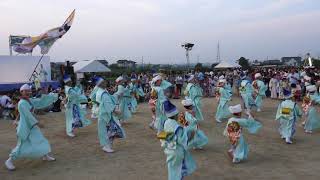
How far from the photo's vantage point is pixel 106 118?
10703mm

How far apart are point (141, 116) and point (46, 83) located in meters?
10.6

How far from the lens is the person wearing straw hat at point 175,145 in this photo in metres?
7.17

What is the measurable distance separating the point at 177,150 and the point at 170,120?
19.5 inches

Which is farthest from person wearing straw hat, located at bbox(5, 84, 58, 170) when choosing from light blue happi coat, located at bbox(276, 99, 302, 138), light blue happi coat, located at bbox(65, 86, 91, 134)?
light blue happi coat, located at bbox(276, 99, 302, 138)

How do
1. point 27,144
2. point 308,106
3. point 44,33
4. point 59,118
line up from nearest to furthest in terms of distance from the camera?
1. point 27,144
2. point 308,106
3. point 59,118
4. point 44,33

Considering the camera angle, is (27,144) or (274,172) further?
(27,144)

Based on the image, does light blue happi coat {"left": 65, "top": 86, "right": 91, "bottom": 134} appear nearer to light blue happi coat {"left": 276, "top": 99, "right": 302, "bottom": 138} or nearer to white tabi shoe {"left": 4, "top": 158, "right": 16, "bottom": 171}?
white tabi shoe {"left": 4, "top": 158, "right": 16, "bottom": 171}

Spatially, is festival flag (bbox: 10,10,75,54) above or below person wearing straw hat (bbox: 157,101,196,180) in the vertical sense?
above

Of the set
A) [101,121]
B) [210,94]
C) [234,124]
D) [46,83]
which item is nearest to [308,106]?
[234,124]

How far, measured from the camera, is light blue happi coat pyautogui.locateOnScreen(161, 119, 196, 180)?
7.16 meters

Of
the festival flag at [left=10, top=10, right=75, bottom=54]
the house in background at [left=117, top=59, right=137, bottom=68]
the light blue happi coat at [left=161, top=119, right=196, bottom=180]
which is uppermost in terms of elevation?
the festival flag at [left=10, top=10, right=75, bottom=54]

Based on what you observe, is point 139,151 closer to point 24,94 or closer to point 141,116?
point 24,94

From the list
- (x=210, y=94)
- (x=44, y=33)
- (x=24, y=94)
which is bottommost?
(x=210, y=94)

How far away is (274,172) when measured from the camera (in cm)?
871
